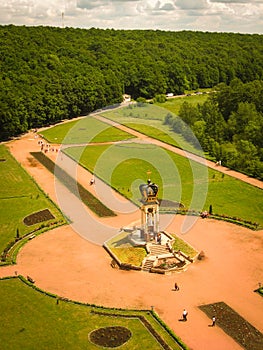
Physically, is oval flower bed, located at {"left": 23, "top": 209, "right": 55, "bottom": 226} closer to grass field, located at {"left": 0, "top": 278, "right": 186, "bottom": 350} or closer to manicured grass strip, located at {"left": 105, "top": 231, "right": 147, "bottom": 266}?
manicured grass strip, located at {"left": 105, "top": 231, "right": 147, "bottom": 266}

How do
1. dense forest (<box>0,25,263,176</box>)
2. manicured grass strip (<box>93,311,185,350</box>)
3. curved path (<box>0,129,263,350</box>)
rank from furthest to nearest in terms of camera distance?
dense forest (<box>0,25,263,176</box>), curved path (<box>0,129,263,350</box>), manicured grass strip (<box>93,311,185,350</box>)

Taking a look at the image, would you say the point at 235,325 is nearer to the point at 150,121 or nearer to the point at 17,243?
the point at 17,243

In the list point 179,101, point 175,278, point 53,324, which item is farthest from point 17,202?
point 179,101

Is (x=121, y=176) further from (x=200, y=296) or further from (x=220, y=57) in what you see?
(x=220, y=57)

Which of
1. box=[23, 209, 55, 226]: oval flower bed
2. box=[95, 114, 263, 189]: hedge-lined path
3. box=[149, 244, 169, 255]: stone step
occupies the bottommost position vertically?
box=[23, 209, 55, 226]: oval flower bed

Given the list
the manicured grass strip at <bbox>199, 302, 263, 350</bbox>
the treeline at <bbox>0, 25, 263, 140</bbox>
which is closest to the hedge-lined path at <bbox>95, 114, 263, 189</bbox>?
the treeline at <bbox>0, 25, 263, 140</bbox>

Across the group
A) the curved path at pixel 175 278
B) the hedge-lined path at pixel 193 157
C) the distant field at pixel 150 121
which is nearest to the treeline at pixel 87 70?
the distant field at pixel 150 121
